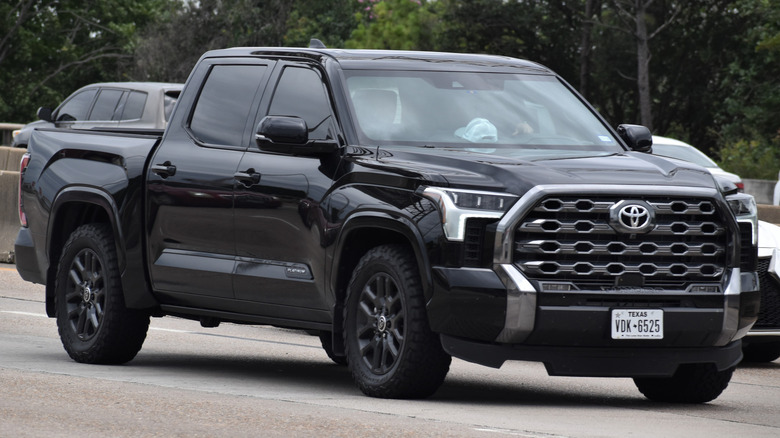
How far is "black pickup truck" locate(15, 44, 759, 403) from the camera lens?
8.01 metres

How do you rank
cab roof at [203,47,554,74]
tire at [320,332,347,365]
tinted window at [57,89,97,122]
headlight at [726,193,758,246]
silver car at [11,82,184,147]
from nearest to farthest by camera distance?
1. headlight at [726,193,758,246]
2. cab roof at [203,47,554,74]
3. tire at [320,332,347,365]
4. silver car at [11,82,184,147]
5. tinted window at [57,89,97,122]

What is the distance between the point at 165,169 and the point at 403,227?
2.23 m

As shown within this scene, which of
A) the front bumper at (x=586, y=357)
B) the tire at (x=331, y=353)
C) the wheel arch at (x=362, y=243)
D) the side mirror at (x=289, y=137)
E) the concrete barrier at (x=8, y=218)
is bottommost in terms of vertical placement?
the concrete barrier at (x=8, y=218)

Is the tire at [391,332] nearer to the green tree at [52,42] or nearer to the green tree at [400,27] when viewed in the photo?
the green tree at [400,27]

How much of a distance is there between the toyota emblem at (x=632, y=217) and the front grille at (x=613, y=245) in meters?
0.03

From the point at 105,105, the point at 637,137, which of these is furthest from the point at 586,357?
the point at 105,105

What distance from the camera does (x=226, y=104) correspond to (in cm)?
991

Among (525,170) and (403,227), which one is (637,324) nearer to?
(525,170)

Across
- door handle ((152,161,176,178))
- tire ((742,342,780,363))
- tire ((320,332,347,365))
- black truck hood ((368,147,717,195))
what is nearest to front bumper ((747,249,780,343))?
tire ((742,342,780,363))

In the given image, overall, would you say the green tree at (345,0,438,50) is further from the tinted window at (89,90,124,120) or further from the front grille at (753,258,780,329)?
the front grille at (753,258,780,329)

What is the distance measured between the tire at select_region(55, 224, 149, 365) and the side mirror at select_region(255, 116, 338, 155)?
186 cm

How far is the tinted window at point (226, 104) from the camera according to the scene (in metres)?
9.76

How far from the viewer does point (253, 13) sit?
211ft

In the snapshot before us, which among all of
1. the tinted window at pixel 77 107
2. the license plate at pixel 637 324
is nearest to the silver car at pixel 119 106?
the tinted window at pixel 77 107
